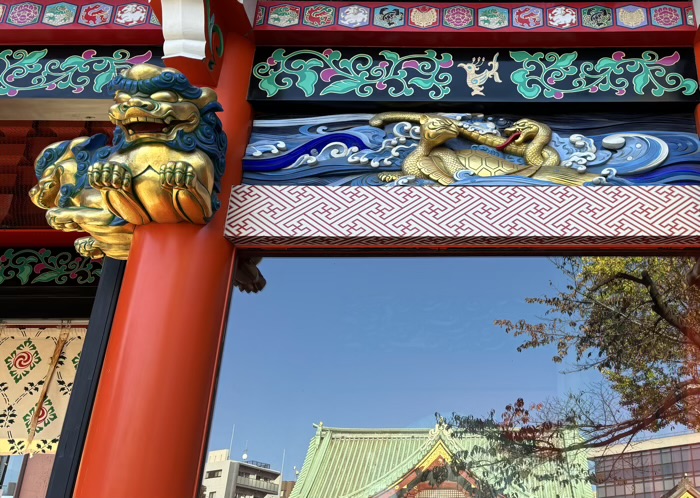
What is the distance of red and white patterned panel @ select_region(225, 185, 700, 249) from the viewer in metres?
3.49

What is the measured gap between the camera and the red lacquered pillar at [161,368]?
9.90ft

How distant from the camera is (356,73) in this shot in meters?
4.08

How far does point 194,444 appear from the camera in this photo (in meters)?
3.17

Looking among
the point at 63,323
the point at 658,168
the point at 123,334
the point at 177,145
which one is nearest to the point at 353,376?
the point at 123,334

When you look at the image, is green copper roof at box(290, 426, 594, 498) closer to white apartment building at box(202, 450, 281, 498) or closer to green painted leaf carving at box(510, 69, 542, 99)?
white apartment building at box(202, 450, 281, 498)

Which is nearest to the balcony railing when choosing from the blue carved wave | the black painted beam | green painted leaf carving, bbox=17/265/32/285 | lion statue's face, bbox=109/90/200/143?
the black painted beam

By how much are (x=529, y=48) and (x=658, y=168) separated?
3.20ft

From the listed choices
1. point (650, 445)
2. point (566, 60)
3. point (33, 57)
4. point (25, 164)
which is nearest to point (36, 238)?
point (25, 164)

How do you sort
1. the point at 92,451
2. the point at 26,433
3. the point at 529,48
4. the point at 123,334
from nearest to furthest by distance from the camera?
the point at 92,451 → the point at 123,334 → the point at 529,48 → the point at 26,433

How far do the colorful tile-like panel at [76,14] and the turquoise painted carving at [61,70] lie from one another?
16 centimetres

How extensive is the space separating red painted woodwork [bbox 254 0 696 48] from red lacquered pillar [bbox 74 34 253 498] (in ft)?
3.36

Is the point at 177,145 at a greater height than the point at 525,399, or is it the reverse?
the point at 177,145

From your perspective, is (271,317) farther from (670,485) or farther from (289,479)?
(670,485)

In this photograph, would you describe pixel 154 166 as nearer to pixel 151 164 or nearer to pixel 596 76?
pixel 151 164
